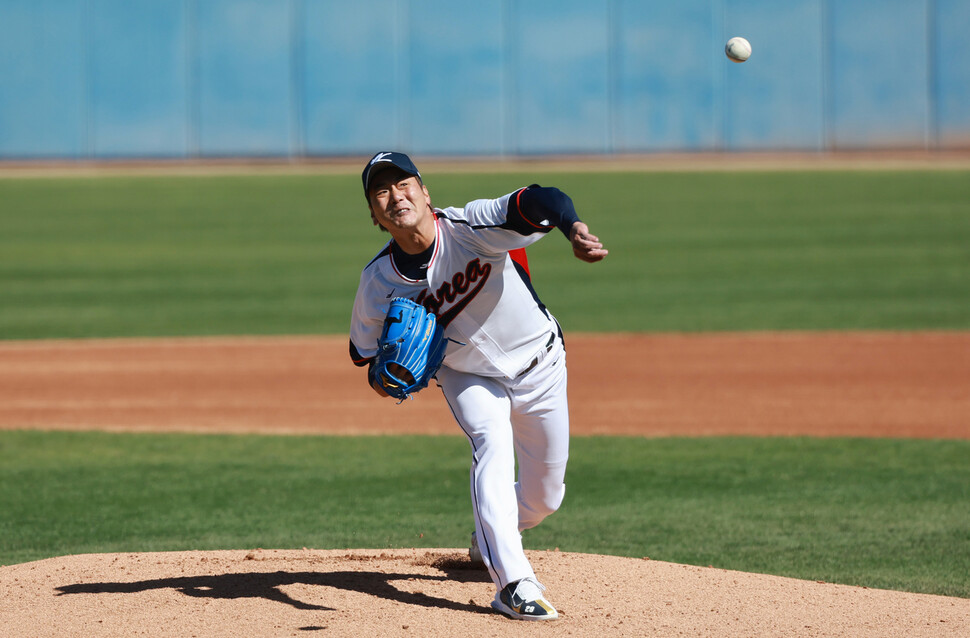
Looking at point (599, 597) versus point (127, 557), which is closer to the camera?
point (599, 597)

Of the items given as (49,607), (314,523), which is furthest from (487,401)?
(314,523)

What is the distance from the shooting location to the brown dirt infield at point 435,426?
13.3ft

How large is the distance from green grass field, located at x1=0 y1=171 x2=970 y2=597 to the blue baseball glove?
193 centimetres

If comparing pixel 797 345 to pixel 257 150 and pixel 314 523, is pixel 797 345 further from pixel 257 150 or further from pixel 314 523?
pixel 257 150

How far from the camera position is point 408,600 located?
4262mm

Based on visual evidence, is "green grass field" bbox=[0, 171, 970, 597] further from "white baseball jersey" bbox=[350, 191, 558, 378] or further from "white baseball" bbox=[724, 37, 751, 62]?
"white baseball" bbox=[724, 37, 751, 62]

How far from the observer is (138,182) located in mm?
26500

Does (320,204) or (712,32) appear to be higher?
(712,32)

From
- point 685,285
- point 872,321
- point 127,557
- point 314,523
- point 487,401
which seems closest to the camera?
point 487,401

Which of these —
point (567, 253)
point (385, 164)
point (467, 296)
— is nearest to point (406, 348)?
point (467, 296)

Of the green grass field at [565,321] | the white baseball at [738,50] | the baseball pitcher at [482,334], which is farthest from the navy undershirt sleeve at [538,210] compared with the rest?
the green grass field at [565,321]

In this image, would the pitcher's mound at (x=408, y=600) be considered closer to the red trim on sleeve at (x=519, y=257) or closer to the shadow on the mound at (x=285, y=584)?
the shadow on the mound at (x=285, y=584)

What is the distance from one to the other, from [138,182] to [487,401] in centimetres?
2410

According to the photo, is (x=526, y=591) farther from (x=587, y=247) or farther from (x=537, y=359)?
(x=587, y=247)
